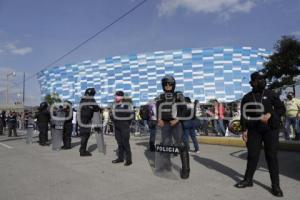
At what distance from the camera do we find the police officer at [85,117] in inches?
361

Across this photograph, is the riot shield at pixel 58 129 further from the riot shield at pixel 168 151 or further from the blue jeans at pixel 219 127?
the blue jeans at pixel 219 127

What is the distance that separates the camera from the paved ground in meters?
4.88

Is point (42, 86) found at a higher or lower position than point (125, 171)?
higher

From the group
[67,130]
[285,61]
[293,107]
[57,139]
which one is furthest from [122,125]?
[285,61]

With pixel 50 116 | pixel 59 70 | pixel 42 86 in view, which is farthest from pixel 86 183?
pixel 42 86

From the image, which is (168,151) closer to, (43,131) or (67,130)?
(67,130)

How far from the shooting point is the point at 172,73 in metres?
54.2

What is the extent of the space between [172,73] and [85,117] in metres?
45.5

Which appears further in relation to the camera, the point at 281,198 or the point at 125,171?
the point at 125,171

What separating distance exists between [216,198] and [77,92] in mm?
57066

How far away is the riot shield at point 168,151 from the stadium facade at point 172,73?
41.9m

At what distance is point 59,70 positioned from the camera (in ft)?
214

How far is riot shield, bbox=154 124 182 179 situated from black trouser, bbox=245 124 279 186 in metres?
1.30

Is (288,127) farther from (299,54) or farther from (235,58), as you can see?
(235,58)
